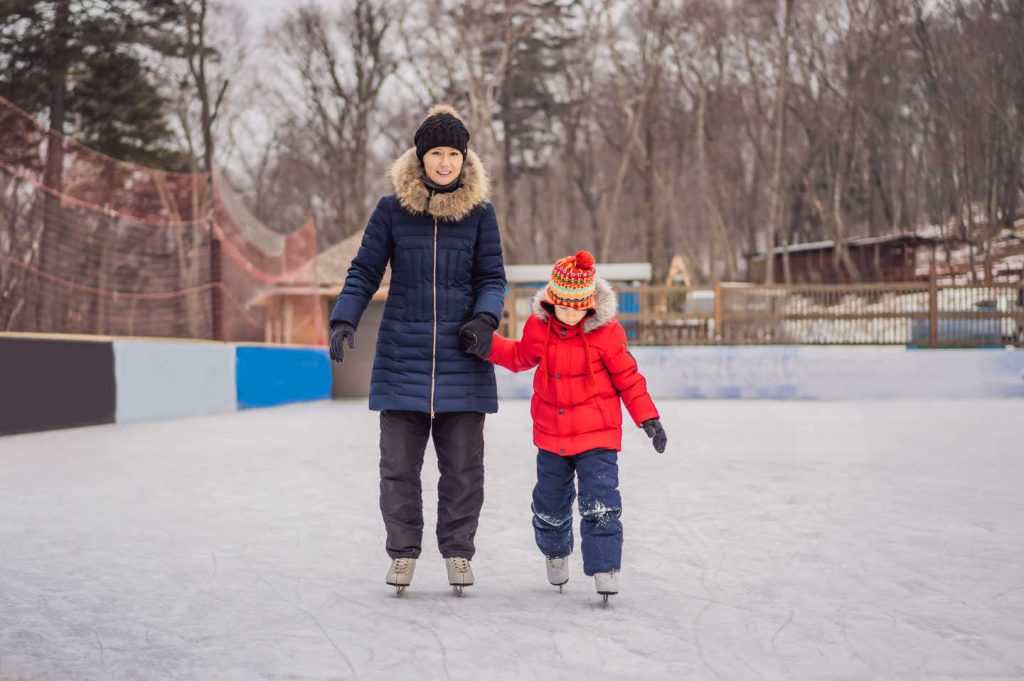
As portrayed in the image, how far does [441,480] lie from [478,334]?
546 mm

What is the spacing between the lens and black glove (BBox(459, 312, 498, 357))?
11.2 feet

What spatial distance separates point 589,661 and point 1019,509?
11.4ft

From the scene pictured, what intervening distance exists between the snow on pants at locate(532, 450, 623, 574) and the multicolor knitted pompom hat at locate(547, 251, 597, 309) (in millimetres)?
457

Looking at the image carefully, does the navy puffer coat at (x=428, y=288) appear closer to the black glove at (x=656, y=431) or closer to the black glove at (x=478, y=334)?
the black glove at (x=478, y=334)

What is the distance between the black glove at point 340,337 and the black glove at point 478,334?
1.11ft

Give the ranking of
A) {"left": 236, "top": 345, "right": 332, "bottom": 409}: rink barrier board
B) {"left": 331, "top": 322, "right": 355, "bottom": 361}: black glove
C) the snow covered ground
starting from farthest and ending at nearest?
{"left": 236, "top": 345, "right": 332, "bottom": 409}: rink barrier board → {"left": 331, "top": 322, "right": 355, "bottom": 361}: black glove → the snow covered ground

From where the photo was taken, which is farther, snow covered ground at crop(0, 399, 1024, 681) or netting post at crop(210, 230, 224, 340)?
netting post at crop(210, 230, 224, 340)

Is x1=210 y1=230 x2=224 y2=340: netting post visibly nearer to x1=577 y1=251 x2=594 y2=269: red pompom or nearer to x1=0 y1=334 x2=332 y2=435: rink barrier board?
x1=0 y1=334 x2=332 y2=435: rink barrier board

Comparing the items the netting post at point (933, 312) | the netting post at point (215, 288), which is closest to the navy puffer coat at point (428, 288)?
the netting post at point (215, 288)

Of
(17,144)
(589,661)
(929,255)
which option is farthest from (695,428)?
(929,255)

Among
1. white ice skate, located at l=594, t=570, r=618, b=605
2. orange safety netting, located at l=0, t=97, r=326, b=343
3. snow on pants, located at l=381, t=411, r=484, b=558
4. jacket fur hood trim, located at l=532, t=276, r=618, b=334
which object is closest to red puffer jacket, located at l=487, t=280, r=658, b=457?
jacket fur hood trim, located at l=532, t=276, r=618, b=334

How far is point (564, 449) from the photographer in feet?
11.3

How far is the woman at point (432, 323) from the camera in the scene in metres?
3.52

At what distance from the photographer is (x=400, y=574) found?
3541 mm
